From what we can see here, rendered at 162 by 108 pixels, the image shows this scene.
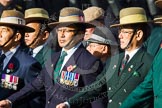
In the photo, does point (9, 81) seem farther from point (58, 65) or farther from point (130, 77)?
point (130, 77)

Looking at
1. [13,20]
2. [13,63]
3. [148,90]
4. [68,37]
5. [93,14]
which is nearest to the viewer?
[148,90]

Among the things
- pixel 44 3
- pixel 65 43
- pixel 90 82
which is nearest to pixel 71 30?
pixel 65 43

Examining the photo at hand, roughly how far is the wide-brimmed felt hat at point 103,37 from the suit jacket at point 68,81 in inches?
33.9

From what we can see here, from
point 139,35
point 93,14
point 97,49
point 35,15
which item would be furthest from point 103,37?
point 35,15

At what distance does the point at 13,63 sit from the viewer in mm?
8836

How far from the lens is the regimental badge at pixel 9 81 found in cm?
870

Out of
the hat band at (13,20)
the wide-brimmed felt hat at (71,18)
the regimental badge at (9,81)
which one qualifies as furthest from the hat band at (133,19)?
the regimental badge at (9,81)

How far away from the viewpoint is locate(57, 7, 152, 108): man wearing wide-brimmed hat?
8.05 m

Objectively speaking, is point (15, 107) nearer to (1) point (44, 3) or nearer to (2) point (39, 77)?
(2) point (39, 77)

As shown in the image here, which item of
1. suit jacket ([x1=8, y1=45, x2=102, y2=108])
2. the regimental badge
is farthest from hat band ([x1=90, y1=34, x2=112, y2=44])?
the regimental badge

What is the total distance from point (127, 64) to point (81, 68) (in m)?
0.53

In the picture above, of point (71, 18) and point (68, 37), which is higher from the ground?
point (71, 18)

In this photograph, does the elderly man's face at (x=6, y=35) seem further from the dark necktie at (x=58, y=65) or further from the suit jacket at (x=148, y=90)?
the suit jacket at (x=148, y=90)

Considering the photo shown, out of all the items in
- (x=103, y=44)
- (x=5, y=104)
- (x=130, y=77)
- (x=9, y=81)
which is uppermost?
(x=103, y=44)
